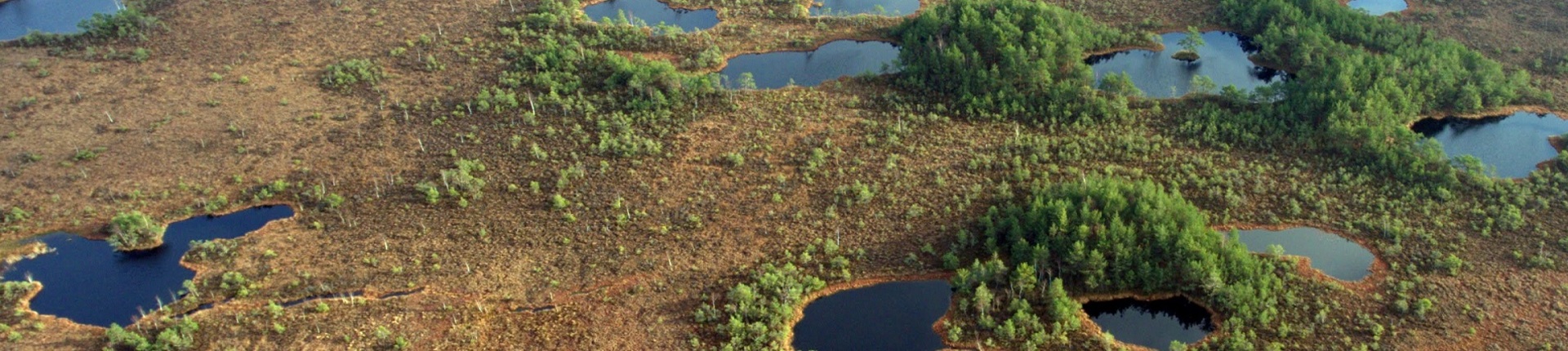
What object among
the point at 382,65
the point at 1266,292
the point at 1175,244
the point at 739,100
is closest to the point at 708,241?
the point at 739,100

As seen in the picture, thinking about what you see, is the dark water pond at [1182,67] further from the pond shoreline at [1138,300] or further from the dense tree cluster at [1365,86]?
the pond shoreline at [1138,300]

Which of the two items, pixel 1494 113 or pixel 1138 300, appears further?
pixel 1494 113

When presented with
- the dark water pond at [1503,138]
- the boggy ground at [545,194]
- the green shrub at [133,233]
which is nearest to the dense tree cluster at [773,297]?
the boggy ground at [545,194]

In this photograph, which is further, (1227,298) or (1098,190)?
(1098,190)

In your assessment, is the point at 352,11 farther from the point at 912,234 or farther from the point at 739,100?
the point at 912,234

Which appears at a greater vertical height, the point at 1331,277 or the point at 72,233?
the point at 72,233

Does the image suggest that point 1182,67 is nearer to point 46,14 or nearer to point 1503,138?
point 1503,138

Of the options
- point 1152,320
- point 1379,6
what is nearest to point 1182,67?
point 1379,6
